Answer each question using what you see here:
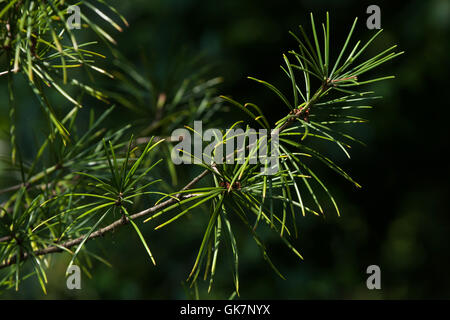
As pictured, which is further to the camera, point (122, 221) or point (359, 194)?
point (359, 194)

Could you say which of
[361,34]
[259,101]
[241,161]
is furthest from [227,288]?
[241,161]

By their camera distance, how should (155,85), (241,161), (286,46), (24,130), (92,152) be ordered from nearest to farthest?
1. (241,161)
2. (92,152)
3. (155,85)
4. (286,46)
5. (24,130)

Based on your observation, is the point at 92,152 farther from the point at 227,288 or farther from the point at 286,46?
the point at 286,46

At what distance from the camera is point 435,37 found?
5.02 feet

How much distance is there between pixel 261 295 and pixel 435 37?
985 mm

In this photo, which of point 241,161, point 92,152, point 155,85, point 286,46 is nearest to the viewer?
point 241,161

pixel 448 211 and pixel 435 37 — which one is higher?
pixel 435 37

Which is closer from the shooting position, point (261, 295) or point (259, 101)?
point (261, 295)

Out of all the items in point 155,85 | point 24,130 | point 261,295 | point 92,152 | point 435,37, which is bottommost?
point 261,295

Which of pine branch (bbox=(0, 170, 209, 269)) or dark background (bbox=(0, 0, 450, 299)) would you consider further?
dark background (bbox=(0, 0, 450, 299))

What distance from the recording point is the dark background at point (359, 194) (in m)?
1.56

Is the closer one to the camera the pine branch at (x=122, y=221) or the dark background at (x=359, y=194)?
the pine branch at (x=122, y=221)

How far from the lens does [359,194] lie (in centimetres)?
167

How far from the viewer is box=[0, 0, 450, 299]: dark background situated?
5.10 feet
